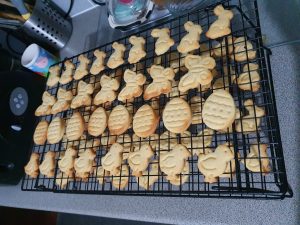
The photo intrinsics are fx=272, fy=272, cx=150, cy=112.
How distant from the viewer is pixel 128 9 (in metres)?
0.92

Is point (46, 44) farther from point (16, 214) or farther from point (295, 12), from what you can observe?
point (16, 214)

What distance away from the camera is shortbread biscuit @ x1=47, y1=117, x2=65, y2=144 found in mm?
848

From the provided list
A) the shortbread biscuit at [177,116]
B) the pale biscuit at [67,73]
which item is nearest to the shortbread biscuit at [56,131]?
the pale biscuit at [67,73]

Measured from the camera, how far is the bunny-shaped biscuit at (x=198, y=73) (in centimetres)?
63

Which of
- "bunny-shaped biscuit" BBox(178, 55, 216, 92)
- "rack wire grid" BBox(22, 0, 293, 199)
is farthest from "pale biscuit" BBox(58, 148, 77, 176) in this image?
"bunny-shaped biscuit" BBox(178, 55, 216, 92)

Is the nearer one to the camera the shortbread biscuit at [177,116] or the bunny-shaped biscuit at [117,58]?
the shortbread biscuit at [177,116]

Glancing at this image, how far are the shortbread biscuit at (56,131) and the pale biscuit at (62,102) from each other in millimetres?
38

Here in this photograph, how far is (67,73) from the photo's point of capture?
932 mm

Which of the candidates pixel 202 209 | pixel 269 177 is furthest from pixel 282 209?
pixel 202 209

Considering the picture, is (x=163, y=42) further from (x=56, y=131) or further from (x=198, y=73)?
(x=56, y=131)

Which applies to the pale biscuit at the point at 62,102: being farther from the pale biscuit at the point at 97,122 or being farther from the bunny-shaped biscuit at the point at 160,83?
the bunny-shaped biscuit at the point at 160,83

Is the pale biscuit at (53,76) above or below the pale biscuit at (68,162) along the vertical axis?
above

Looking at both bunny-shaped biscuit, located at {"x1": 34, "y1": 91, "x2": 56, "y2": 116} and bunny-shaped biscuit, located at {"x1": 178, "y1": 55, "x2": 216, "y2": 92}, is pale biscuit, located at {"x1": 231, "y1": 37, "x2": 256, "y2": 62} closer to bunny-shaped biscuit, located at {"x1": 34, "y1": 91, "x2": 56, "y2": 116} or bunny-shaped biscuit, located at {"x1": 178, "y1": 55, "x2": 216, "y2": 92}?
bunny-shaped biscuit, located at {"x1": 178, "y1": 55, "x2": 216, "y2": 92}

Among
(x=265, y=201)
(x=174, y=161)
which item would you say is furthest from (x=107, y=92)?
(x=265, y=201)
